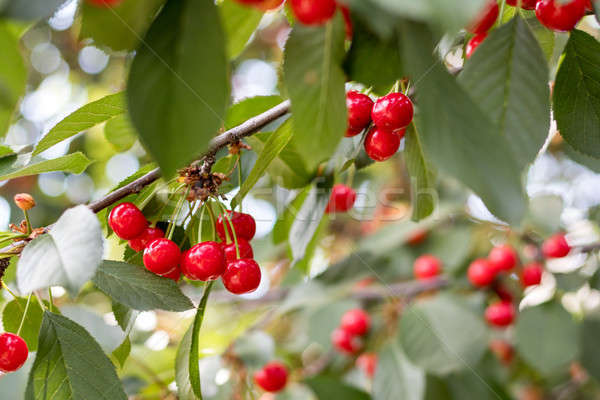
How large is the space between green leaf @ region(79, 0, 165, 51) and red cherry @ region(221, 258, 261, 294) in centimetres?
55

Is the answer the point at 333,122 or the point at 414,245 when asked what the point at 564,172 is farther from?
the point at 333,122

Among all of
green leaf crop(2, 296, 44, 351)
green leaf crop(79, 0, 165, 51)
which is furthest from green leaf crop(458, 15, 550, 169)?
green leaf crop(2, 296, 44, 351)

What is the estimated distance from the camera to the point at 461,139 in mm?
586

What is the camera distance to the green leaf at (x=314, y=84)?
650 mm

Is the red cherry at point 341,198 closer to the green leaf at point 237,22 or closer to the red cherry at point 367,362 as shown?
the green leaf at point 237,22

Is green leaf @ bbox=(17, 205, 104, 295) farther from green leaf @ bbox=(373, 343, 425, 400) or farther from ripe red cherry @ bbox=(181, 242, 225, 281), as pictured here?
green leaf @ bbox=(373, 343, 425, 400)

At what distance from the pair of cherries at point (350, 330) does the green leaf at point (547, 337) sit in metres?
0.76

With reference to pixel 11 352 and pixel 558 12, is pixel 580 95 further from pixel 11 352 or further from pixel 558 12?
pixel 11 352

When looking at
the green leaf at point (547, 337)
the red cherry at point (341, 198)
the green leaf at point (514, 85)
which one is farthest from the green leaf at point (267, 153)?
the green leaf at point (547, 337)

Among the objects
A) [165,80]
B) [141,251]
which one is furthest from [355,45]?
[141,251]

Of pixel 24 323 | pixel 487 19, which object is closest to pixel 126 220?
pixel 24 323

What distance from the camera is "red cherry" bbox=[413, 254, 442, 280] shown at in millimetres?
2680

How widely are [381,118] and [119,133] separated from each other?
712 millimetres

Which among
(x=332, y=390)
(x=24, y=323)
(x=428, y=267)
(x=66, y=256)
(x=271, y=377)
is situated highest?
(x=66, y=256)
